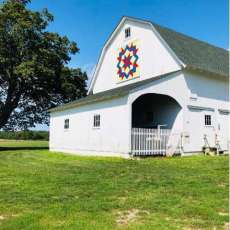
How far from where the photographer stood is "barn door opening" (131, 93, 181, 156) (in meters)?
13.8

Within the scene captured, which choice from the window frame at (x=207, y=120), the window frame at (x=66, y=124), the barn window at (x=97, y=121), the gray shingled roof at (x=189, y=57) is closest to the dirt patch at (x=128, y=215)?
the gray shingled roof at (x=189, y=57)

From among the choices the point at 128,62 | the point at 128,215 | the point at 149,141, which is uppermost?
the point at 128,62

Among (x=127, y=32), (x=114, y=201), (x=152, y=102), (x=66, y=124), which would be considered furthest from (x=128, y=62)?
(x=114, y=201)

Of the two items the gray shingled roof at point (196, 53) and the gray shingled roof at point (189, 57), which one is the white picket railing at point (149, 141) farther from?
the gray shingled roof at point (196, 53)

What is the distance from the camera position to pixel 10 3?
2641 centimetres

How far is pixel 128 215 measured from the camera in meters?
4.50

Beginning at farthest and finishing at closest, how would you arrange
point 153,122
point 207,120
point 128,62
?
point 128,62 < point 153,122 < point 207,120

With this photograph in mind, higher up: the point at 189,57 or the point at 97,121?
the point at 189,57

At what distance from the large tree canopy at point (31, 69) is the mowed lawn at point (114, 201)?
711 inches

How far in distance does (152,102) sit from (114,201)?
41.3 ft

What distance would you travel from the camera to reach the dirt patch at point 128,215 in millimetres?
4202

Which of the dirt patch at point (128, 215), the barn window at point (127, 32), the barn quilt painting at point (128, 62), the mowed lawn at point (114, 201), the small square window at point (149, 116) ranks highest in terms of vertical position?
the barn window at point (127, 32)

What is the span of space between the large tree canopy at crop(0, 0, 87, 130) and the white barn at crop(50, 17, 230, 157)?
7197mm

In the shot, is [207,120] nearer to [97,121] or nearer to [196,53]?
[196,53]
